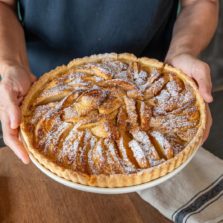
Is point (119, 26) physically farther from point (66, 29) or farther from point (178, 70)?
point (178, 70)

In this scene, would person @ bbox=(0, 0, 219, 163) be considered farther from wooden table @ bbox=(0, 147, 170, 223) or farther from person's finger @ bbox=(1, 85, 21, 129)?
wooden table @ bbox=(0, 147, 170, 223)

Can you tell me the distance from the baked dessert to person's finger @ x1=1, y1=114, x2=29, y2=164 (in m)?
0.03

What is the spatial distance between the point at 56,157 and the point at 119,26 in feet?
2.46

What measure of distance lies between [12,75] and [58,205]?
0.51m

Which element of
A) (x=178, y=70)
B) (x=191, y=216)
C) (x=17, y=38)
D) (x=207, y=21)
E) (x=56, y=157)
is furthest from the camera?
(x=207, y=21)

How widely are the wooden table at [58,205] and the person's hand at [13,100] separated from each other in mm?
249

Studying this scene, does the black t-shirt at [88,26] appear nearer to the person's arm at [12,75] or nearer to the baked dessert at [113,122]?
the person's arm at [12,75]

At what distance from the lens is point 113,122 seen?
1.39m

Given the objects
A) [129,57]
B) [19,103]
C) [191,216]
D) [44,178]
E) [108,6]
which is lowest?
[44,178]

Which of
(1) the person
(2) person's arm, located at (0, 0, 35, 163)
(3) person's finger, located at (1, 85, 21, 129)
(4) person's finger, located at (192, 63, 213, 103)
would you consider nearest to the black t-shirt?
(1) the person

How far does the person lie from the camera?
5.64 feet

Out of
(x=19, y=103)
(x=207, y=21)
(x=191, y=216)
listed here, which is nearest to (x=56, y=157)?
(x=19, y=103)

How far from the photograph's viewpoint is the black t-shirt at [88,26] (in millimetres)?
1775

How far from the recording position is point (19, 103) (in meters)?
1.50
